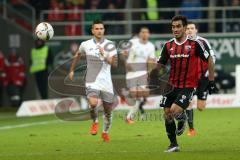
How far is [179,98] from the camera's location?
1416 centimetres

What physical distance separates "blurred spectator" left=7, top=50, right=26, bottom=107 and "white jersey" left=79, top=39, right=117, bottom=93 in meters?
12.9

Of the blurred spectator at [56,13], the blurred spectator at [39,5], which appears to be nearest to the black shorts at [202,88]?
the blurred spectator at [56,13]

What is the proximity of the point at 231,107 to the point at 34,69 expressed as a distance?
7197mm

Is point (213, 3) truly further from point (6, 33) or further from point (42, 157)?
point (42, 157)

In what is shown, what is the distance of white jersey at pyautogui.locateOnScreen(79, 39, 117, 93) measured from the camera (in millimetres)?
17234

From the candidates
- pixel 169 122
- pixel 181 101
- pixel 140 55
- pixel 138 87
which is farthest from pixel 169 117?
Answer: pixel 140 55

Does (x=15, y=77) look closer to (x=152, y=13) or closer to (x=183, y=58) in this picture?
(x=152, y=13)

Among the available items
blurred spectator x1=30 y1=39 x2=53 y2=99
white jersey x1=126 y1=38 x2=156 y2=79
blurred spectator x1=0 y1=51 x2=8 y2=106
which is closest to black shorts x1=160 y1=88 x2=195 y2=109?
white jersey x1=126 y1=38 x2=156 y2=79

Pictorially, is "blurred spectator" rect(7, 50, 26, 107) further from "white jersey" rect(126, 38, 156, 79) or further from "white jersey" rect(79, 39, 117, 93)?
"white jersey" rect(79, 39, 117, 93)

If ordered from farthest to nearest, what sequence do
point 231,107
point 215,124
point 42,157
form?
1. point 231,107
2. point 215,124
3. point 42,157

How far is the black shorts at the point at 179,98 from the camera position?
14.1m

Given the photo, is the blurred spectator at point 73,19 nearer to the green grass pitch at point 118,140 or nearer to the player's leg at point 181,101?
the green grass pitch at point 118,140

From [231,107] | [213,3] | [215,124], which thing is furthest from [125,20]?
[215,124]

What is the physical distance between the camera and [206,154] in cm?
1383
